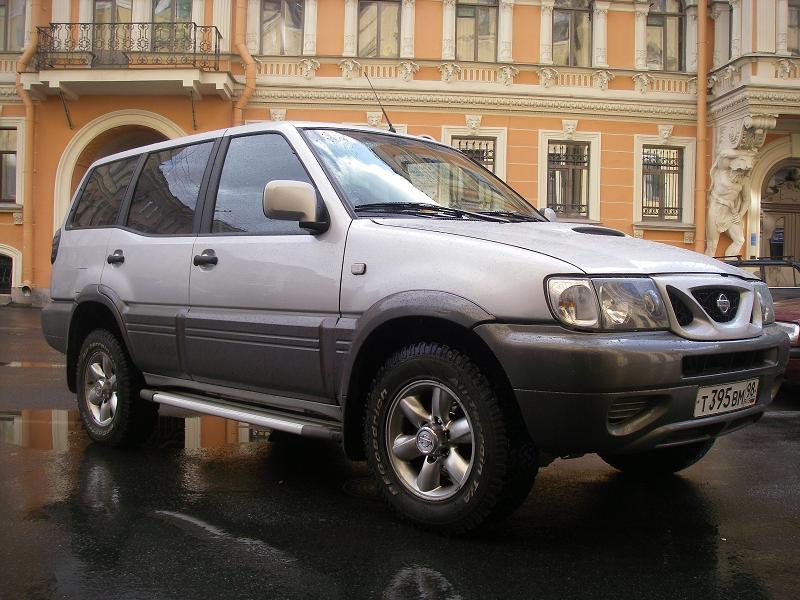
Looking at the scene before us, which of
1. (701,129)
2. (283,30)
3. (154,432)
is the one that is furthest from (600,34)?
(154,432)

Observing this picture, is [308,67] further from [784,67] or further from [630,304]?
[630,304]

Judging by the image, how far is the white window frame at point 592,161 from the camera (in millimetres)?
18812

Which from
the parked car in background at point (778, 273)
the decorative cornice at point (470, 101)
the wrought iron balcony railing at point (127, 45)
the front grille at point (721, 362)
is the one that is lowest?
the front grille at point (721, 362)

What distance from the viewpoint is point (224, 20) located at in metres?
18.3

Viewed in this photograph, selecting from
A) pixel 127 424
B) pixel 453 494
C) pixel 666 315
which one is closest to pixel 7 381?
pixel 127 424

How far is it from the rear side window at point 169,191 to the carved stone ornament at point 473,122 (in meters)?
14.1

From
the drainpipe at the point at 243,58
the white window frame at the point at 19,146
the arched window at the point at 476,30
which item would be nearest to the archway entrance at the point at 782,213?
the arched window at the point at 476,30

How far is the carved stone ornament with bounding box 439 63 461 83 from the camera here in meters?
18.4

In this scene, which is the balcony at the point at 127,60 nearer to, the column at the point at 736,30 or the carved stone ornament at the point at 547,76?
the carved stone ornament at the point at 547,76

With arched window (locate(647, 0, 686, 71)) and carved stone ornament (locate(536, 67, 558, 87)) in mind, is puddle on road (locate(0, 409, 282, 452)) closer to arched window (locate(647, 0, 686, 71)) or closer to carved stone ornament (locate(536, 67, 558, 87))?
carved stone ornament (locate(536, 67, 558, 87))

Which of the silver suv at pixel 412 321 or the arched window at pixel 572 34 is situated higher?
the arched window at pixel 572 34

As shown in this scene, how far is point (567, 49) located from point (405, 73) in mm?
3851

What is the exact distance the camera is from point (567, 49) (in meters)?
Answer: 18.9

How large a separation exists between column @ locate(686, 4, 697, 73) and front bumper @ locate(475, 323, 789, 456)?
1776cm
